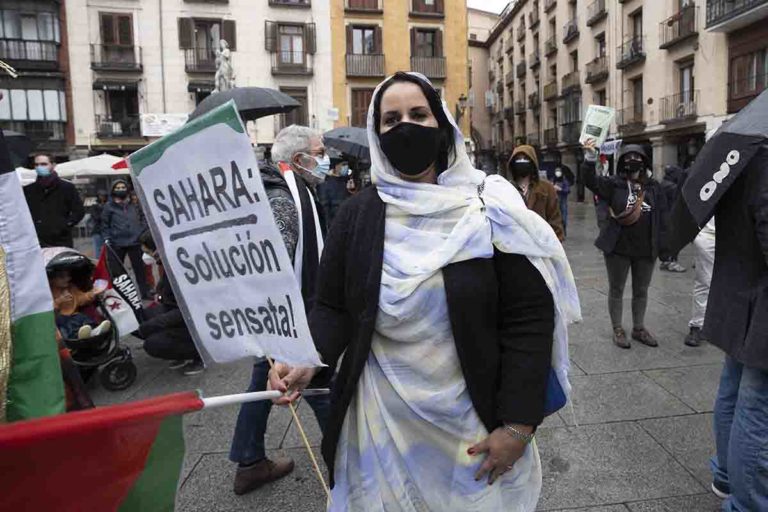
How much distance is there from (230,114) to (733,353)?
2.08m

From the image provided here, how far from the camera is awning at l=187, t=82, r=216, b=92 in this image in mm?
26328

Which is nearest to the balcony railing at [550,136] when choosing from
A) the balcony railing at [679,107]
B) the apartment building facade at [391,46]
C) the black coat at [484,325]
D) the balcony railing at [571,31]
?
the balcony railing at [571,31]

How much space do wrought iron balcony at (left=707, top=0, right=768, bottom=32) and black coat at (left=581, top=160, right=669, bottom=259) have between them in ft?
58.8

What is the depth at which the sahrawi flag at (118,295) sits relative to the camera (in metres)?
4.92

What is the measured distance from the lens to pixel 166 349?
4477 mm

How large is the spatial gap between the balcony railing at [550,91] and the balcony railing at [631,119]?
7719mm

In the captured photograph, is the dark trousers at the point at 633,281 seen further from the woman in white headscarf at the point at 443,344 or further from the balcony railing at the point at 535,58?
the balcony railing at the point at 535,58

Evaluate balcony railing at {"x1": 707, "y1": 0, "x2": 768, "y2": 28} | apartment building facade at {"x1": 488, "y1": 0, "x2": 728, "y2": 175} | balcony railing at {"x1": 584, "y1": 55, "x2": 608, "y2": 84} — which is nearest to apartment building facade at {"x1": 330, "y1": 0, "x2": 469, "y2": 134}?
balcony railing at {"x1": 584, "y1": 55, "x2": 608, "y2": 84}

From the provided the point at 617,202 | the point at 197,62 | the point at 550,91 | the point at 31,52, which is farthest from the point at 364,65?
the point at 617,202

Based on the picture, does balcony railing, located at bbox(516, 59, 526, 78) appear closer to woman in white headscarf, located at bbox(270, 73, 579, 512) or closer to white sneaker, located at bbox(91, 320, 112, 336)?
white sneaker, located at bbox(91, 320, 112, 336)

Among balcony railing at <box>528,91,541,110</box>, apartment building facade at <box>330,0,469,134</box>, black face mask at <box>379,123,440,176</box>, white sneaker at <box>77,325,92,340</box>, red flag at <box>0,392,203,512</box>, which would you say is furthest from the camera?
balcony railing at <box>528,91,541,110</box>

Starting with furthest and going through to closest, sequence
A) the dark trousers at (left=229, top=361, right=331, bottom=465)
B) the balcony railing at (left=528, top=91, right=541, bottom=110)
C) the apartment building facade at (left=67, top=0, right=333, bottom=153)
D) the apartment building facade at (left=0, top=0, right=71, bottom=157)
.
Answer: the balcony railing at (left=528, top=91, right=541, bottom=110) < the apartment building facade at (left=67, top=0, right=333, bottom=153) < the apartment building facade at (left=0, top=0, right=71, bottom=157) < the dark trousers at (left=229, top=361, right=331, bottom=465)

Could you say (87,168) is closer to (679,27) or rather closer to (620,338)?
(620,338)

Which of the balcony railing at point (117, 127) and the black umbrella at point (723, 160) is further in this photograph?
the balcony railing at point (117, 127)
